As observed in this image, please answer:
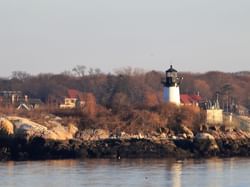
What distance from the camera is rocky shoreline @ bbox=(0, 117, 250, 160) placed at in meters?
43.6

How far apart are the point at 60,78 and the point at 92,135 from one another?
50156 mm

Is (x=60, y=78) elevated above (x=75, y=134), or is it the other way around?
(x=60, y=78)

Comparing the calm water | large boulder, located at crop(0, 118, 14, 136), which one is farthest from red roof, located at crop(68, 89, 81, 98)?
the calm water

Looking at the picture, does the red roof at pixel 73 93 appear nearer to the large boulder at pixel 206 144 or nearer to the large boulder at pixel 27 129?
the large boulder at pixel 27 129

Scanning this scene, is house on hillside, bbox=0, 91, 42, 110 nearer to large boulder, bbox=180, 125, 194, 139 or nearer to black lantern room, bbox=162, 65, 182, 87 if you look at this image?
black lantern room, bbox=162, 65, 182, 87

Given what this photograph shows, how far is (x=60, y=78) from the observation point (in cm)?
9681

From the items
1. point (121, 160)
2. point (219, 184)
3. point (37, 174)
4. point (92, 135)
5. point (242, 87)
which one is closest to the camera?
point (219, 184)

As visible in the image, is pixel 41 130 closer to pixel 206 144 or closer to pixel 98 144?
pixel 98 144

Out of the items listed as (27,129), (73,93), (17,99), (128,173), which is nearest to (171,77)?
(27,129)

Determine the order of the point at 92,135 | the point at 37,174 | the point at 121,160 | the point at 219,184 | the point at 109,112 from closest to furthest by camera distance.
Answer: the point at 219,184 < the point at 37,174 < the point at 121,160 < the point at 92,135 < the point at 109,112

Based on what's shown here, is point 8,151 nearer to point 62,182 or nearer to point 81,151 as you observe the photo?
point 81,151

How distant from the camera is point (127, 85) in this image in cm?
8131

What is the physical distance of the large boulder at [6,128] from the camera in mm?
45469

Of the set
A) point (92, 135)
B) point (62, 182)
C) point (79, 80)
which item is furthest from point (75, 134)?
point (79, 80)
